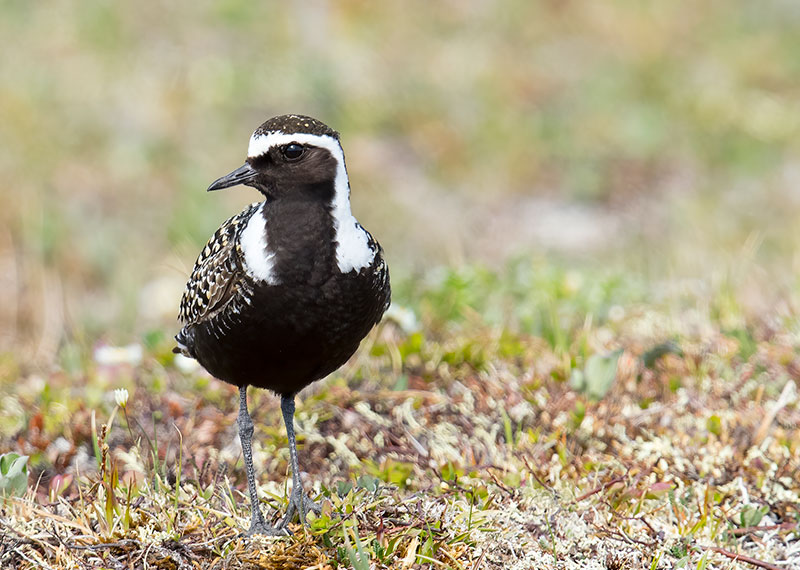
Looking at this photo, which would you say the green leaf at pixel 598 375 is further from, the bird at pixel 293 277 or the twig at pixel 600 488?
the bird at pixel 293 277

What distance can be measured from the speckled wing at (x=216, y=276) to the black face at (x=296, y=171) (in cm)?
24

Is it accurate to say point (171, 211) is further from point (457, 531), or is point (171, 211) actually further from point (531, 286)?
point (457, 531)

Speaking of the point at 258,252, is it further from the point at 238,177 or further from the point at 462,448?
the point at 462,448

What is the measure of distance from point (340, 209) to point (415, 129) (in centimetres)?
877

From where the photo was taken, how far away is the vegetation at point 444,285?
3846 mm

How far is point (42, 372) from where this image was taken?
6109mm

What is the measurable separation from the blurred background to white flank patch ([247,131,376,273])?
4.10 m

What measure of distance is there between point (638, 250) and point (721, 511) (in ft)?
18.5

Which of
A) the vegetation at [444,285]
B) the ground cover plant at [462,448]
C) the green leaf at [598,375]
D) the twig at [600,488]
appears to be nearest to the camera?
the ground cover plant at [462,448]

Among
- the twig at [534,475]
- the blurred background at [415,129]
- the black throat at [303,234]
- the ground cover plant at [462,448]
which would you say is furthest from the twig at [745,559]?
the blurred background at [415,129]

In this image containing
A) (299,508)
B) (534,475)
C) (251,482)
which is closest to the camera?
(299,508)

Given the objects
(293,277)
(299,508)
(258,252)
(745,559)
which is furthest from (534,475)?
(258,252)

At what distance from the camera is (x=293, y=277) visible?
363 cm

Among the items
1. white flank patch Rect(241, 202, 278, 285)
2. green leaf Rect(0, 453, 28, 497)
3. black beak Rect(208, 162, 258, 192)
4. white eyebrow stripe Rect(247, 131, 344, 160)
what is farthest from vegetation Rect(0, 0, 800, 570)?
white eyebrow stripe Rect(247, 131, 344, 160)
